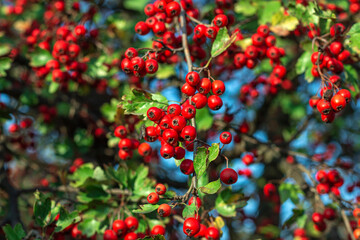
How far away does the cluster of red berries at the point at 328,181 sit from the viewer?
3.51 meters

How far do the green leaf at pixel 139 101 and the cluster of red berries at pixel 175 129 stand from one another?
226mm

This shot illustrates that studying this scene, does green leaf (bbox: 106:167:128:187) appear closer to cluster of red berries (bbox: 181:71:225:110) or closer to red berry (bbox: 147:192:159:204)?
red berry (bbox: 147:192:159:204)

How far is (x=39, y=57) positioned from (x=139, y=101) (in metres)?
2.16

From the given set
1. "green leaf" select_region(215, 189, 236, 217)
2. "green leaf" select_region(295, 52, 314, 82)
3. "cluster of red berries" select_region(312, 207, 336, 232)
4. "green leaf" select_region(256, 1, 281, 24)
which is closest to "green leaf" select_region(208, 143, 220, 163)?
"green leaf" select_region(215, 189, 236, 217)

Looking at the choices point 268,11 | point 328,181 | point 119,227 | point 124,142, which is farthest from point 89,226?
point 268,11

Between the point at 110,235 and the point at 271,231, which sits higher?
the point at 110,235

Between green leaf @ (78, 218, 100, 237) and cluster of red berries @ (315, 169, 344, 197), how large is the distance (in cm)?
243

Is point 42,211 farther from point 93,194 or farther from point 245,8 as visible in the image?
point 245,8

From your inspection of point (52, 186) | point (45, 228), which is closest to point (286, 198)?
point (45, 228)

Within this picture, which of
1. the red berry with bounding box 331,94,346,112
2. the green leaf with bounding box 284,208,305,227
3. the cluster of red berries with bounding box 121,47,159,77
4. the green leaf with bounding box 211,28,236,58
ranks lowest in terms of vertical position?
the green leaf with bounding box 284,208,305,227

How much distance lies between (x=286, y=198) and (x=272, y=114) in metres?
3.63

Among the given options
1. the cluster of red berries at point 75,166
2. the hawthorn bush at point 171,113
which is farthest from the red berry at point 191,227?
the cluster of red berries at point 75,166

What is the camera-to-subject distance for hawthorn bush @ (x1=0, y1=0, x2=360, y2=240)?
2395 mm

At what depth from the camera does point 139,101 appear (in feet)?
8.45
